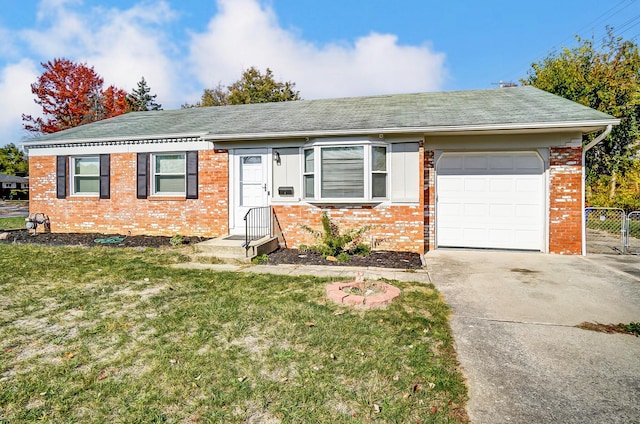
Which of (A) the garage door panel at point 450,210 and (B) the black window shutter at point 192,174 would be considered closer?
(A) the garage door panel at point 450,210

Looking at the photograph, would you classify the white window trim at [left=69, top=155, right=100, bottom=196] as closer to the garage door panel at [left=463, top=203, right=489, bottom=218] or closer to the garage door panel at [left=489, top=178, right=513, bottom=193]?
the garage door panel at [left=463, top=203, right=489, bottom=218]

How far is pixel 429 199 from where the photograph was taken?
339 inches

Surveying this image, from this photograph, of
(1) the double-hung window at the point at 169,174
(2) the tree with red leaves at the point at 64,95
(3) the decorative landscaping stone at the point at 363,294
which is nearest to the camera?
(3) the decorative landscaping stone at the point at 363,294

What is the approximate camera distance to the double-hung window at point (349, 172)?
8.13 m

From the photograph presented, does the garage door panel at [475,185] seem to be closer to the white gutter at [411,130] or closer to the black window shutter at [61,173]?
the white gutter at [411,130]

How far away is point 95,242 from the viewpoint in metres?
9.34

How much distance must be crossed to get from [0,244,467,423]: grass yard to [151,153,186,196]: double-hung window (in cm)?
522

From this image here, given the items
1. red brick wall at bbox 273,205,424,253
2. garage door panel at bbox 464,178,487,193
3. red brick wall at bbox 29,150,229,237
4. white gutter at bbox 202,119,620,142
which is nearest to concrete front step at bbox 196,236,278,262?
red brick wall at bbox 273,205,424,253

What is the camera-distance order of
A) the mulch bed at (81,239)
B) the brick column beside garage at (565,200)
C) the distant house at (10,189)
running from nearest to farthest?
the brick column beside garage at (565,200)
the mulch bed at (81,239)
the distant house at (10,189)

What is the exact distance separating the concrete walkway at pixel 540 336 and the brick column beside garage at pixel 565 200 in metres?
1.09

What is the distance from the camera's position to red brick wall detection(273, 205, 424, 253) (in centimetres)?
812

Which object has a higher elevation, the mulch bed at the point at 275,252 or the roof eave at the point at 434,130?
the roof eave at the point at 434,130

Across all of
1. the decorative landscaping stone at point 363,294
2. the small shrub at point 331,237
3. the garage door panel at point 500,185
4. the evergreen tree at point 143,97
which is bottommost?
the decorative landscaping stone at point 363,294

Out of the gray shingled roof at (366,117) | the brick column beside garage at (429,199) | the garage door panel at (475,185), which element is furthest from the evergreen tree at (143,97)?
the garage door panel at (475,185)
